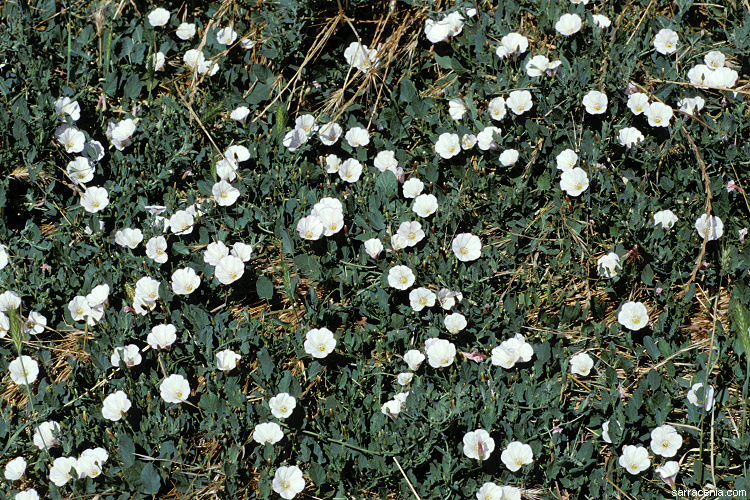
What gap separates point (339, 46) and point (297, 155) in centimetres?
69

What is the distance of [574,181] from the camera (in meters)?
3.17

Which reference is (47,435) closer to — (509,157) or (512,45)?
(509,157)

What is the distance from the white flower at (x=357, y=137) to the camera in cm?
341

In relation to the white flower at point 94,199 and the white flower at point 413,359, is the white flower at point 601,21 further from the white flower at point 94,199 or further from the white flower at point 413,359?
the white flower at point 94,199

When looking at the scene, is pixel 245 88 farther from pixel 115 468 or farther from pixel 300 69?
pixel 115 468

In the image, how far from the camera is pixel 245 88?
143 inches

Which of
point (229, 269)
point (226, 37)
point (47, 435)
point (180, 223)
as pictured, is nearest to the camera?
point (47, 435)

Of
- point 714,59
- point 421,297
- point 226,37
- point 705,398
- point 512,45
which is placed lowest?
point 705,398

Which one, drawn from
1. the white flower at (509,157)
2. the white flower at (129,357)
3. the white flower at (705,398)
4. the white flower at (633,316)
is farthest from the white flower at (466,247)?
the white flower at (129,357)

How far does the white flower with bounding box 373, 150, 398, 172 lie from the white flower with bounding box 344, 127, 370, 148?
0.11 metres

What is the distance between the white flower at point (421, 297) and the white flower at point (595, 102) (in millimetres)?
A: 1161

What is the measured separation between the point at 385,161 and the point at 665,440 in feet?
5.56

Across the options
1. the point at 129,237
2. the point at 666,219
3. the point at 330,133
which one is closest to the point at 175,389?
the point at 129,237

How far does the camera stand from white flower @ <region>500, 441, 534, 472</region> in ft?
8.66
